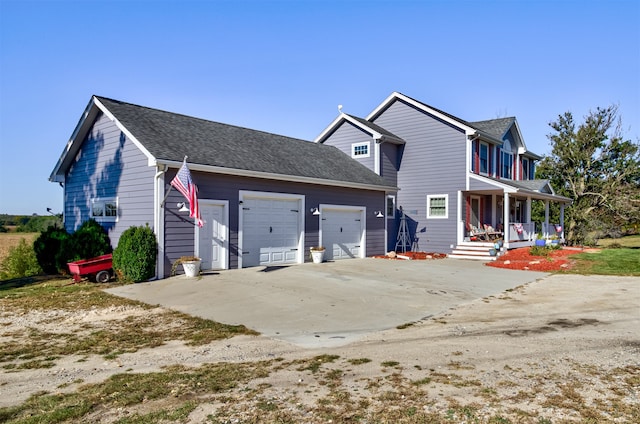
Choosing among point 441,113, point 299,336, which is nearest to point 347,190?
point 441,113

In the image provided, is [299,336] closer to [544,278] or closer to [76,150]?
[544,278]

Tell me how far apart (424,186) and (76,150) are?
1555cm

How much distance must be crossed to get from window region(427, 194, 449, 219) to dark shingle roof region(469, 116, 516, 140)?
4985mm

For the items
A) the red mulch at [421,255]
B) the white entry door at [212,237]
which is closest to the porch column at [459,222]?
the red mulch at [421,255]

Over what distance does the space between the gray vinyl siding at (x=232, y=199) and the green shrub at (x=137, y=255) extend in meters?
0.46

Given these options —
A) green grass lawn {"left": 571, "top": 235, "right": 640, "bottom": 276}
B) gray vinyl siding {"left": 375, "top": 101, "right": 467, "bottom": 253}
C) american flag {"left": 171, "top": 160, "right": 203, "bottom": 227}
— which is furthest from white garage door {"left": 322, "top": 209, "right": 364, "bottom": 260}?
green grass lawn {"left": 571, "top": 235, "right": 640, "bottom": 276}

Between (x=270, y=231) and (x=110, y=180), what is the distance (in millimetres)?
5580

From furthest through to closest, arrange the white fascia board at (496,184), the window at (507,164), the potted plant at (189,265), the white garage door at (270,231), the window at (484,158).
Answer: the window at (507,164) → the window at (484,158) → the white fascia board at (496,184) → the white garage door at (270,231) → the potted plant at (189,265)

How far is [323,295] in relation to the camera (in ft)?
32.4

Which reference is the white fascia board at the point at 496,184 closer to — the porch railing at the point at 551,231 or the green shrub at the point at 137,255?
the porch railing at the point at 551,231

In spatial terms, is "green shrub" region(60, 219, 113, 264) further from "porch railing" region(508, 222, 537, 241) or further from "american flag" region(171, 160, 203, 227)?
"porch railing" region(508, 222, 537, 241)

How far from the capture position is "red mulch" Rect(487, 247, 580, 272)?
1572 centimetres

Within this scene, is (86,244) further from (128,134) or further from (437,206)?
(437,206)

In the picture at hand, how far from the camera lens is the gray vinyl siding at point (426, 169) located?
20469 millimetres
